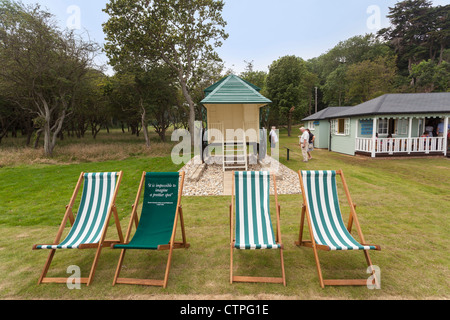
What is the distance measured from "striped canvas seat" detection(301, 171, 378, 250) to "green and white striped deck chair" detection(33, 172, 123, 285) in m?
2.99

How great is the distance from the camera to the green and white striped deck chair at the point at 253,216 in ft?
10.00

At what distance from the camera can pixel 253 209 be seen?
379cm

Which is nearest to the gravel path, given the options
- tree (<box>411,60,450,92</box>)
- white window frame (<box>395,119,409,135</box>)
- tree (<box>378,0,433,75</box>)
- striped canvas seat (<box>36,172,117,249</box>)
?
striped canvas seat (<box>36,172,117,249</box>)

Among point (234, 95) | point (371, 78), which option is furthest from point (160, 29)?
point (371, 78)

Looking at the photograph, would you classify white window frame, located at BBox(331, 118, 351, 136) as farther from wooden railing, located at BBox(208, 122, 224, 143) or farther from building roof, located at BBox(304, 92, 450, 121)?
wooden railing, located at BBox(208, 122, 224, 143)

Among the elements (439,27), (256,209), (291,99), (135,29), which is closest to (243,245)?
(256,209)

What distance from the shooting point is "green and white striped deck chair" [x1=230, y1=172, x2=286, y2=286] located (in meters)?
3.05

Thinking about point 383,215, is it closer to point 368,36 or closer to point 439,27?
point 439,27

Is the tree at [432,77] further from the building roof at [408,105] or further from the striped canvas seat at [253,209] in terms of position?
the striped canvas seat at [253,209]

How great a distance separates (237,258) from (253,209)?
82 centimetres

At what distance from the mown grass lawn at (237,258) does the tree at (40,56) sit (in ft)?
36.3

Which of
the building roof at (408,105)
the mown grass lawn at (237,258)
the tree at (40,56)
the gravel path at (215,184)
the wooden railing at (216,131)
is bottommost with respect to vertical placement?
the mown grass lawn at (237,258)

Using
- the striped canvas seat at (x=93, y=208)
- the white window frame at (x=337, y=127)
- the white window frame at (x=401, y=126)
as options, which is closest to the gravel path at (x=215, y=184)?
the striped canvas seat at (x=93, y=208)
